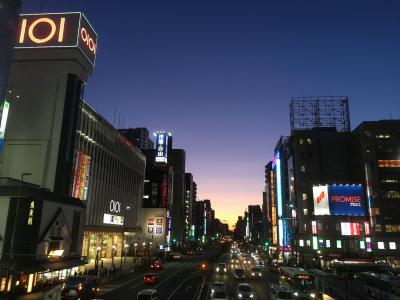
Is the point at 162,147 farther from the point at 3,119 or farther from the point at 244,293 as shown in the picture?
the point at 244,293

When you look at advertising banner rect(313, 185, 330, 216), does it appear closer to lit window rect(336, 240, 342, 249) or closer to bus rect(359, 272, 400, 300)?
lit window rect(336, 240, 342, 249)

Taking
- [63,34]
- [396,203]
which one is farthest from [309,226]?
[63,34]

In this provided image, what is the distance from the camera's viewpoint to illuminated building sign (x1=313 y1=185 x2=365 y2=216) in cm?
8538

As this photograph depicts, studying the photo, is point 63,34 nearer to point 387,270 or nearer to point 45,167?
point 45,167

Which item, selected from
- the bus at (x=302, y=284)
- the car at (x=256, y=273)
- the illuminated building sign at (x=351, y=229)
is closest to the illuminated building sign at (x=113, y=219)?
the car at (x=256, y=273)

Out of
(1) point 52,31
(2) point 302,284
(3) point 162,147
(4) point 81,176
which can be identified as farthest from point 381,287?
(3) point 162,147

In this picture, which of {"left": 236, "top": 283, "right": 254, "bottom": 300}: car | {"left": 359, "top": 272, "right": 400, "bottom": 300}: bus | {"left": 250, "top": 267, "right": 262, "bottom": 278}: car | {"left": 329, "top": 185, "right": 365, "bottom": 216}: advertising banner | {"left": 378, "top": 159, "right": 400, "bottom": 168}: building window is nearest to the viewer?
{"left": 236, "top": 283, "right": 254, "bottom": 300}: car

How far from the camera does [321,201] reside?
87750 mm

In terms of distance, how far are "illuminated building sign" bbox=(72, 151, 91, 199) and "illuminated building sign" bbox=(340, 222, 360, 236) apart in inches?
2278

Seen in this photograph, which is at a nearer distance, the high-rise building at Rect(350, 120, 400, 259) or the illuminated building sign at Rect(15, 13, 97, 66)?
the illuminated building sign at Rect(15, 13, 97, 66)

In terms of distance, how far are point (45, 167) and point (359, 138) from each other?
73.2m

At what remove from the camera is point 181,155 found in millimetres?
179125

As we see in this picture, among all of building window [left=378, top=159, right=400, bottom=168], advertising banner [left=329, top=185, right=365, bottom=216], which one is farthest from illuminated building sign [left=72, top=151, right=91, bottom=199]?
building window [left=378, top=159, right=400, bottom=168]

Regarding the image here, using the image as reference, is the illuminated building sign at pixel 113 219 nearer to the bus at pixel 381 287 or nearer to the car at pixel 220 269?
the car at pixel 220 269
